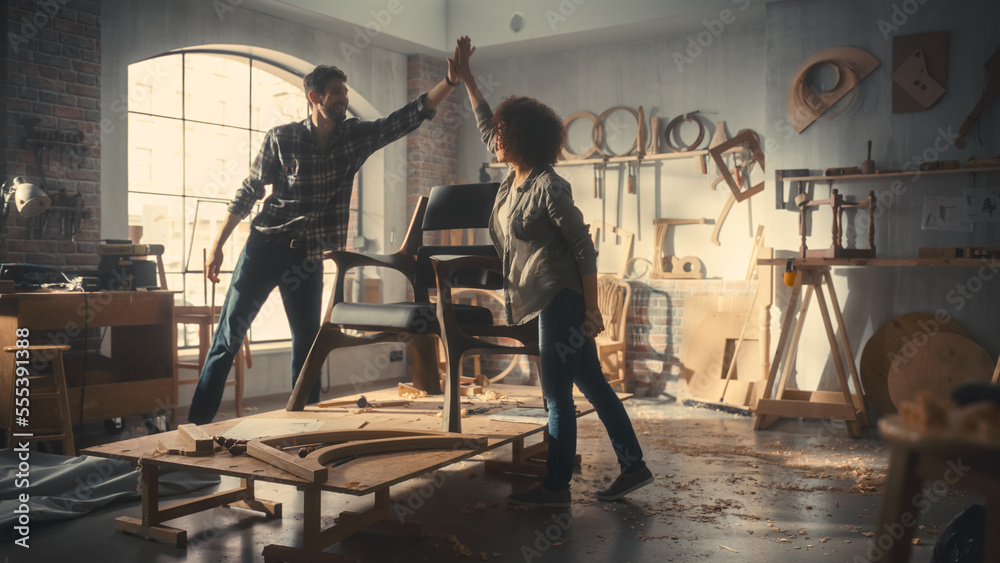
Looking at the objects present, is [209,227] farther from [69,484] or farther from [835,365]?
[835,365]

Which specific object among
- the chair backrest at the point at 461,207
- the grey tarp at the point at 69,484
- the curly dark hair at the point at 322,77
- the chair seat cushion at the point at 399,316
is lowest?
the grey tarp at the point at 69,484

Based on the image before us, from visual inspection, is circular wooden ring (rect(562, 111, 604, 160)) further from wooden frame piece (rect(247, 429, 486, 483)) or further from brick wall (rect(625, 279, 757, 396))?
wooden frame piece (rect(247, 429, 486, 483))

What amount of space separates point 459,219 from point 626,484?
139 centimetres

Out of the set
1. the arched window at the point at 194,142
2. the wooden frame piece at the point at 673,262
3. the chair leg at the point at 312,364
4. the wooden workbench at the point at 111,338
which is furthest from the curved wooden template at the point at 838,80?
the wooden workbench at the point at 111,338

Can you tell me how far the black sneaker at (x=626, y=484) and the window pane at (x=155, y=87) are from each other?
20.5ft

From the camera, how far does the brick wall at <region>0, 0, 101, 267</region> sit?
433 cm

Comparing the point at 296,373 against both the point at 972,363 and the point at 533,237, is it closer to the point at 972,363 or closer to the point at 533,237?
the point at 533,237

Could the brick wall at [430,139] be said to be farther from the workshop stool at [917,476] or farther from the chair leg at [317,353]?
the workshop stool at [917,476]

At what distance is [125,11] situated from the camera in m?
4.97

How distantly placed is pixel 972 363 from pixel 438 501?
3106mm

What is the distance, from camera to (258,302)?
341 cm

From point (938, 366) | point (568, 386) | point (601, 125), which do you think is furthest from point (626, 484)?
point (601, 125)

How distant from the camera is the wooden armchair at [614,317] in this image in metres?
6.17

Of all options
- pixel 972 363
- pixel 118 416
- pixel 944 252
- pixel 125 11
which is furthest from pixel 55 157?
pixel 972 363
